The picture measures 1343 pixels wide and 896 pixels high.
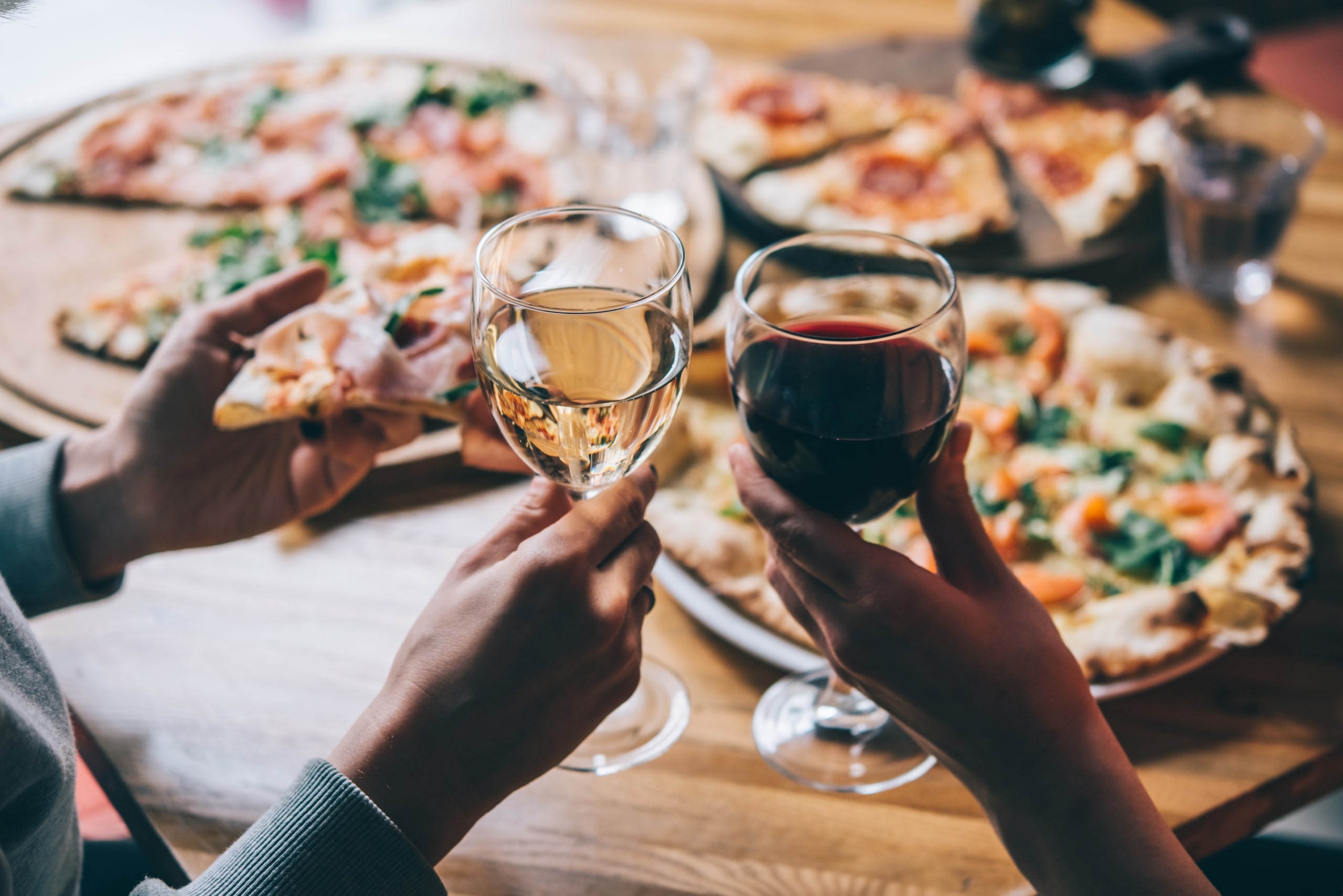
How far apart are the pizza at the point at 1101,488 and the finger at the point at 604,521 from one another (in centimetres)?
34

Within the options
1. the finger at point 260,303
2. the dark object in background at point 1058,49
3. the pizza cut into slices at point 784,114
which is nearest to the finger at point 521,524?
the finger at point 260,303

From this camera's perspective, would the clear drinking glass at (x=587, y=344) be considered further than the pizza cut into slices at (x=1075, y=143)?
No

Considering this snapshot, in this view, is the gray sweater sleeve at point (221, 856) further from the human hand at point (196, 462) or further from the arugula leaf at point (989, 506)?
the arugula leaf at point (989, 506)

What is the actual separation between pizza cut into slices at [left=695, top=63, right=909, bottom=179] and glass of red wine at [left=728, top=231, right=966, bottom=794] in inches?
47.0

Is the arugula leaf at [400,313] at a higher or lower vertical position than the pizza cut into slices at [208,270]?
higher

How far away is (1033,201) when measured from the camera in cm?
213

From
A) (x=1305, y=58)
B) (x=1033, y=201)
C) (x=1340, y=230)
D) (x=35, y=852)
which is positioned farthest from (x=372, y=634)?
(x=1305, y=58)

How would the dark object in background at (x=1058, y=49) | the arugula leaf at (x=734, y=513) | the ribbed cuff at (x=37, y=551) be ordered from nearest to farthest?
the ribbed cuff at (x=37, y=551) → the arugula leaf at (x=734, y=513) → the dark object in background at (x=1058, y=49)

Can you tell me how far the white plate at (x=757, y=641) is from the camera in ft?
3.77

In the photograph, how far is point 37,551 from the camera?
4.11ft

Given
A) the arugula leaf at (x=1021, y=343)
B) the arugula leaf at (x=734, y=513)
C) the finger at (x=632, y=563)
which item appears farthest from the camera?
the arugula leaf at (x=1021, y=343)

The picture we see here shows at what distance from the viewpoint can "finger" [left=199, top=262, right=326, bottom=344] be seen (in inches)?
51.1

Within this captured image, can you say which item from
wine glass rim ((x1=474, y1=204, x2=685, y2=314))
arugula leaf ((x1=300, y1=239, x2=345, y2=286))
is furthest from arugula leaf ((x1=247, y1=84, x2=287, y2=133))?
wine glass rim ((x1=474, y1=204, x2=685, y2=314))

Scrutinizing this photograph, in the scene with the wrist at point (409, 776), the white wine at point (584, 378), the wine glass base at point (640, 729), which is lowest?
the wine glass base at point (640, 729)
